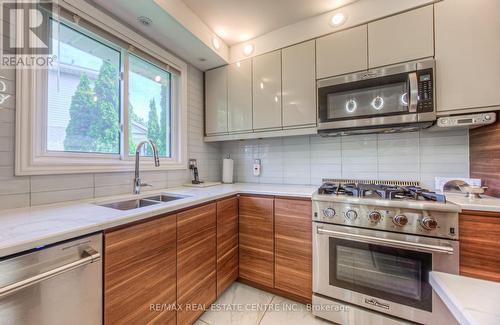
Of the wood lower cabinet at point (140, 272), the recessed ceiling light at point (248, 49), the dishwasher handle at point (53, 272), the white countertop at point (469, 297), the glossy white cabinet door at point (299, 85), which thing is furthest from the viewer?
the recessed ceiling light at point (248, 49)

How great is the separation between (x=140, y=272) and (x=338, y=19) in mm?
Result: 2293

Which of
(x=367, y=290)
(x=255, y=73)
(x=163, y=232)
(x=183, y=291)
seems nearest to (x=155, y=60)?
(x=255, y=73)

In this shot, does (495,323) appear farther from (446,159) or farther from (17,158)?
(17,158)

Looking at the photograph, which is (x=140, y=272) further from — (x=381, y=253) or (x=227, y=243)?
(x=381, y=253)

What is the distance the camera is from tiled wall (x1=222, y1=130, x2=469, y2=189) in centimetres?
162

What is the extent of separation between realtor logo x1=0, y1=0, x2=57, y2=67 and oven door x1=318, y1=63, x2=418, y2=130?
1.90 metres

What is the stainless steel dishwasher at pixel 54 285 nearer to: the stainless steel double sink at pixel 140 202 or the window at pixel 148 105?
the stainless steel double sink at pixel 140 202

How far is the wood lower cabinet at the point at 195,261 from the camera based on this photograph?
1226 mm

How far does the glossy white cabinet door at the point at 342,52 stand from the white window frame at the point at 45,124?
1.42m

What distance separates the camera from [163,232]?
111cm

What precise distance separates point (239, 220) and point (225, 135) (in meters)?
0.97

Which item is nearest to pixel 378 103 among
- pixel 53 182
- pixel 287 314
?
pixel 287 314

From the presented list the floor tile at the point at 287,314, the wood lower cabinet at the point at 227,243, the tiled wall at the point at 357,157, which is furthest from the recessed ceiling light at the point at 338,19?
the floor tile at the point at 287,314

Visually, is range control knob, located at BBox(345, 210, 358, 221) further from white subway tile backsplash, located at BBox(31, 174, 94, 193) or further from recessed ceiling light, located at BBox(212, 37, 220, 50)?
recessed ceiling light, located at BBox(212, 37, 220, 50)
